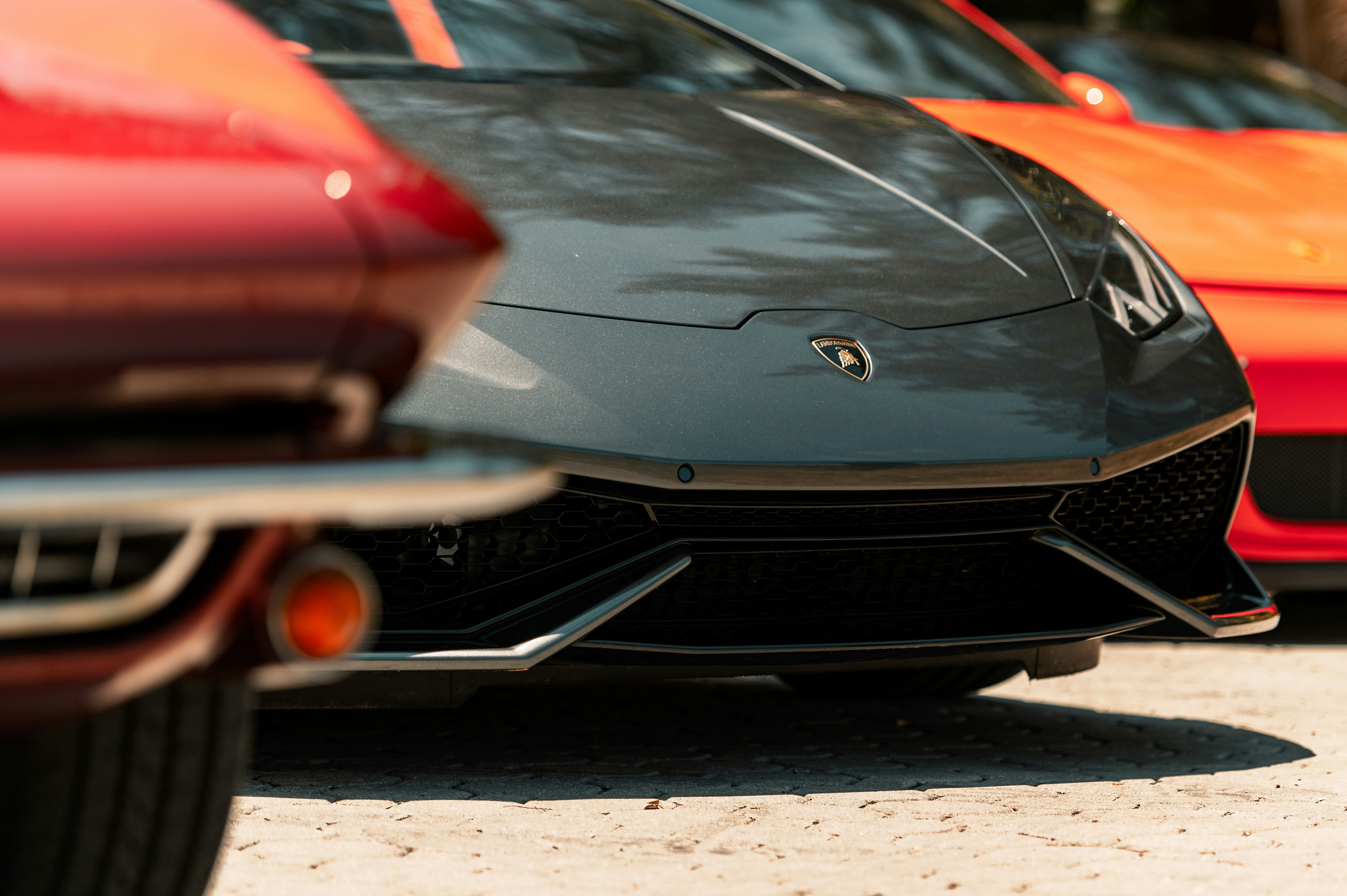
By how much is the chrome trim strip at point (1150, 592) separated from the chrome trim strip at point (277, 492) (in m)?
1.54

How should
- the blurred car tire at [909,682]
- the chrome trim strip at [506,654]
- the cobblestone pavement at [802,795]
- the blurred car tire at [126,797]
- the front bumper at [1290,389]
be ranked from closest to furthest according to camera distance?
the blurred car tire at [126,797], the cobblestone pavement at [802,795], the chrome trim strip at [506,654], the blurred car tire at [909,682], the front bumper at [1290,389]

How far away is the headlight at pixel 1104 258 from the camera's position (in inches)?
118

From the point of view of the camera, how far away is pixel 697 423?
2.49 m

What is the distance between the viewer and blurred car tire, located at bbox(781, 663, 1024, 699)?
3531 millimetres

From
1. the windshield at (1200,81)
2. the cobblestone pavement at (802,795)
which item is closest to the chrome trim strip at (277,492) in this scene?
the cobblestone pavement at (802,795)

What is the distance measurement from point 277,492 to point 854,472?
1418mm

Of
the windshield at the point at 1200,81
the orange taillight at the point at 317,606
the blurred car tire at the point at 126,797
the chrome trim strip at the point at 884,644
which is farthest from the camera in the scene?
the windshield at the point at 1200,81

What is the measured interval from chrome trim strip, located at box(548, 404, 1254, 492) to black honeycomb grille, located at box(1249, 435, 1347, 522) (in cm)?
135

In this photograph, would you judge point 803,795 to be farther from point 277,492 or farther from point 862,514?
point 277,492

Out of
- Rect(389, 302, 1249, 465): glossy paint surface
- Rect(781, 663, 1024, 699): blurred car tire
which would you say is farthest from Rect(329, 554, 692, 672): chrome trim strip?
Rect(781, 663, 1024, 699): blurred car tire

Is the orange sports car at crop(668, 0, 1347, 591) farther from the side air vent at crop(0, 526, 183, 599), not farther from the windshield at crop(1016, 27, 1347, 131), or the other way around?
the side air vent at crop(0, 526, 183, 599)

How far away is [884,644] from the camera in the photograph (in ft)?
8.76

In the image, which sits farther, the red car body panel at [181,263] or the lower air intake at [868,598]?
the lower air intake at [868,598]

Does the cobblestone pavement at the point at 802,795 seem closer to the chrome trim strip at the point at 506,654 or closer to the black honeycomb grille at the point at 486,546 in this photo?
the chrome trim strip at the point at 506,654
